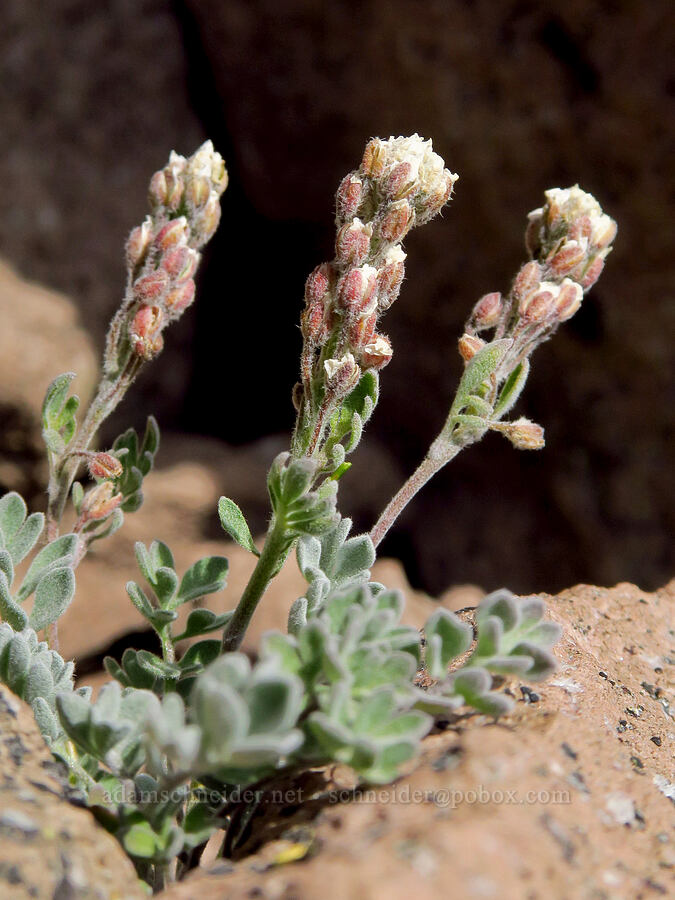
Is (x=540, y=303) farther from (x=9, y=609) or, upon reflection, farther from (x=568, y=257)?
(x=9, y=609)

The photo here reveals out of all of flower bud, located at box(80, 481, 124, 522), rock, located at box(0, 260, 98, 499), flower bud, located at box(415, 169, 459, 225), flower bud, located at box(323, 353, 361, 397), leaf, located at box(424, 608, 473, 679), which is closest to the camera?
leaf, located at box(424, 608, 473, 679)

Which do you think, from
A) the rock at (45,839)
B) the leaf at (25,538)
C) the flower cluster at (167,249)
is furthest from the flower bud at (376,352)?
the rock at (45,839)

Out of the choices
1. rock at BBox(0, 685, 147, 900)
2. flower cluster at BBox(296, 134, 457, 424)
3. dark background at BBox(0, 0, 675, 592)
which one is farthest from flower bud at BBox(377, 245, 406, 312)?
dark background at BBox(0, 0, 675, 592)

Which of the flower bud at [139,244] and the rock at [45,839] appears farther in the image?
the flower bud at [139,244]

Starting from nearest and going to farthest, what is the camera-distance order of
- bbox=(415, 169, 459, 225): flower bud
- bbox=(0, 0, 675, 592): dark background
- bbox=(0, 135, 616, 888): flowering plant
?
bbox=(0, 135, 616, 888): flowering plant, bbox=(415, 169, 459, 225): flower bud, bbox=(0, 0, 675, 592): dark background

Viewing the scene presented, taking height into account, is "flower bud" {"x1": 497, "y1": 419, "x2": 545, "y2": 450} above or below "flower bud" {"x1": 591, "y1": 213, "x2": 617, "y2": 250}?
below

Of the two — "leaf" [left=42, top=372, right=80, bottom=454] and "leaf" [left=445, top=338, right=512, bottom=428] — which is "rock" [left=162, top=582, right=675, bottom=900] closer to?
"leaf" [left=445, top=338, right=512, bottom=428]

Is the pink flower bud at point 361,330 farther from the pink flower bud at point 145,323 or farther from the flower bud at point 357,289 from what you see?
the pink flower bud at point 145,323
